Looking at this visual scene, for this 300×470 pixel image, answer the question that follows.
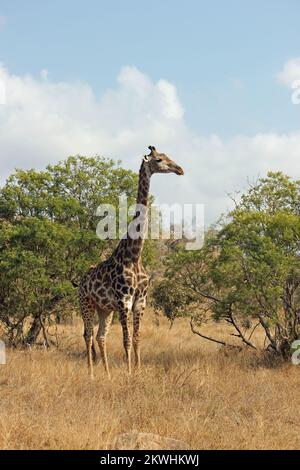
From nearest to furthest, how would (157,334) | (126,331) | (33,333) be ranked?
(126,331) < (33,333) < (157,334)

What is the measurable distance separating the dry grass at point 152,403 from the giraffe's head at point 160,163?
383 centimetres

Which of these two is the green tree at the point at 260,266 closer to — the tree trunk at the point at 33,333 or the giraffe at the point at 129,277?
the giraffe at the point at 129,277

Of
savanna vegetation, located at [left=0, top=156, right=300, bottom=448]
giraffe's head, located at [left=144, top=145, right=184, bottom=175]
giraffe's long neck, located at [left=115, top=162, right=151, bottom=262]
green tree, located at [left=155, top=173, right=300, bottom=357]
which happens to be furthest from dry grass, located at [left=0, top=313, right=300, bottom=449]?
giraffe's head, located at [left=144, top=145, right=184, bottom=175]

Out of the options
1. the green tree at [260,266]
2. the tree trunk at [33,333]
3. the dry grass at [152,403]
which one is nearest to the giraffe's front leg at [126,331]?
the dry grass at [152,403]

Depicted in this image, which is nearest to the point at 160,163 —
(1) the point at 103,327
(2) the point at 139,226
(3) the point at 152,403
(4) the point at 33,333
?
(2) the point at 139,226

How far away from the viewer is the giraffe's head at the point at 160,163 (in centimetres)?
1123

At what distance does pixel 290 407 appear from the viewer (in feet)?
27.4

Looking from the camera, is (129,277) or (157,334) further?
(157,334)

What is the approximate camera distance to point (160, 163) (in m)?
11.3

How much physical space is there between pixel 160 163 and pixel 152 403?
16.9ft

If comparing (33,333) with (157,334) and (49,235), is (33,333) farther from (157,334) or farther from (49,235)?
(157,334)

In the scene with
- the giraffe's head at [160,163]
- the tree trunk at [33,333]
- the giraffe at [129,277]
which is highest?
the giraffe's head at [160,163]

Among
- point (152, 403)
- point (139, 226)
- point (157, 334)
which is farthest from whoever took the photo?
point (157, 334)
